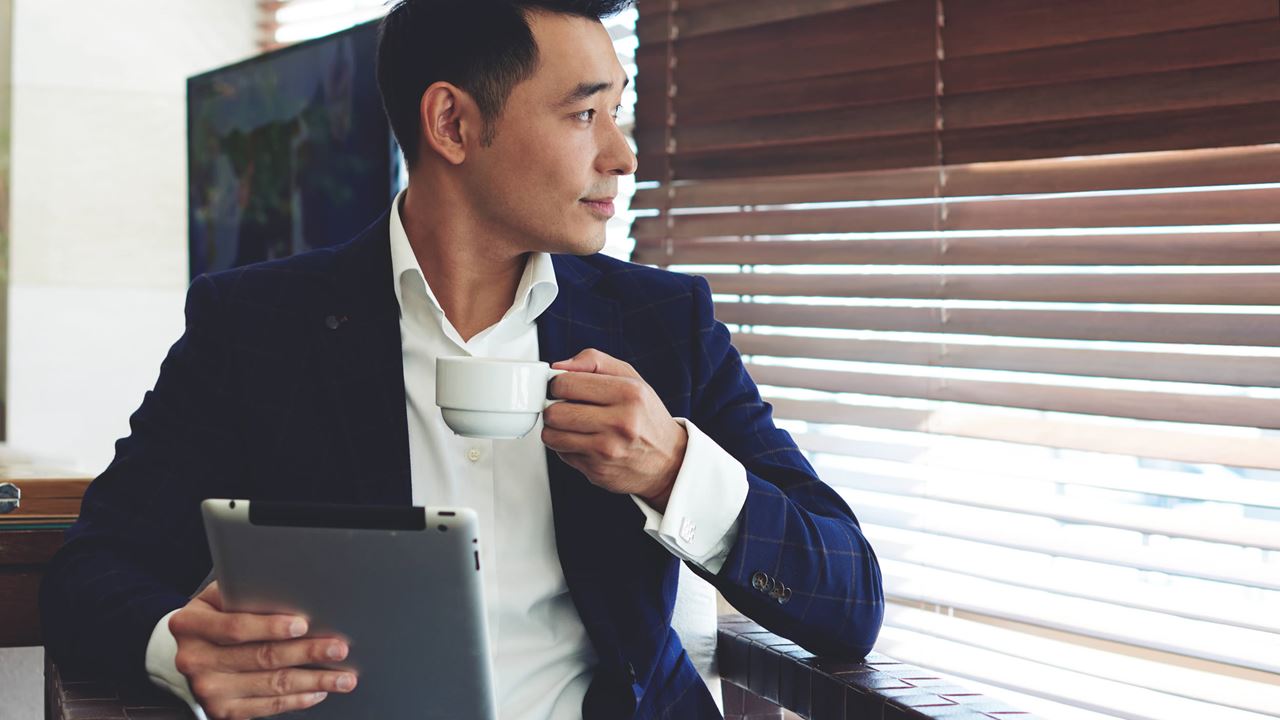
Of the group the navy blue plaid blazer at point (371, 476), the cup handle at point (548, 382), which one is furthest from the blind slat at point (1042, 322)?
the cup handle at point (548, 382)

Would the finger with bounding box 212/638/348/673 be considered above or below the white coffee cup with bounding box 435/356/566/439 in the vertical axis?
below

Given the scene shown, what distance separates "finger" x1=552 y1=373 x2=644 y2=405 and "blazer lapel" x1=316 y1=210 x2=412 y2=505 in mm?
351

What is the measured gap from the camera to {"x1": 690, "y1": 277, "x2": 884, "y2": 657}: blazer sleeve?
1.29 m

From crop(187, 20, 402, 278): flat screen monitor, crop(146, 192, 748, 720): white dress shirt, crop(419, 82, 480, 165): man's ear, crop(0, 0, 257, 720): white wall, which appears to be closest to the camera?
crop(146, 192, 748, 720): white dress shirt

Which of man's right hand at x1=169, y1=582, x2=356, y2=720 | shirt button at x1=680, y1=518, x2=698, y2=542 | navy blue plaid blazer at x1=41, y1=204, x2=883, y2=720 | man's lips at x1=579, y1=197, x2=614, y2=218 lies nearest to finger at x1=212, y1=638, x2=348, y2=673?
man's right hand at x1=169, y1=582, x2=356, y2=720

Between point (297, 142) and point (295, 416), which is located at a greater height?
point (297, 142)

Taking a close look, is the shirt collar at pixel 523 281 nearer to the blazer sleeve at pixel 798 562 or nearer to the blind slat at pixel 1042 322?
the blazer sleeve at pixel 798 562

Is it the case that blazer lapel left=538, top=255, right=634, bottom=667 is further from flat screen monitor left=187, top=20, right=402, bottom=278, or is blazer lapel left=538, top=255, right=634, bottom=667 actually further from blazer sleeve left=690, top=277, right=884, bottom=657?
flat screen monitor left=187, top=20, right=402, bottom=278

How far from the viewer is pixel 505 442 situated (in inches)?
56.8

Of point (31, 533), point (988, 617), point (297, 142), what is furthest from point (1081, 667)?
point (297, 142)

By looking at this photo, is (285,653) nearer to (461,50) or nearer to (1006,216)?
(461,50)

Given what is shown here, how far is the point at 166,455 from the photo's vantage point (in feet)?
4.61

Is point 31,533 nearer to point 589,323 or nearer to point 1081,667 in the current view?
point 589,323

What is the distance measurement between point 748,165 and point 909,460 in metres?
0.67
